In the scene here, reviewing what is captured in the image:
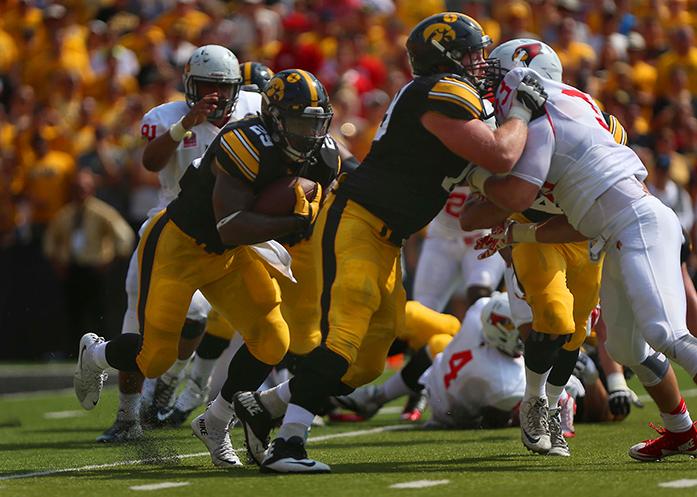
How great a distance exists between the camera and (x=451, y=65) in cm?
572

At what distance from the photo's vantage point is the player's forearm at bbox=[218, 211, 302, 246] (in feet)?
18.4

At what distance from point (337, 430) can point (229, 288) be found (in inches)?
73.7

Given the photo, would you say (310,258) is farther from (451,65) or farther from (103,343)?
(451,65)

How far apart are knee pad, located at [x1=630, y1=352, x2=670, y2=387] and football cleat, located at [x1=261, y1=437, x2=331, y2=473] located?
143 cm

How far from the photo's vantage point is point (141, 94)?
13820 mm

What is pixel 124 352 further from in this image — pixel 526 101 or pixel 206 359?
pixel 526 101

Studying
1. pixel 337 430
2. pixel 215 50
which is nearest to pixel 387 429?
pixel 337 430

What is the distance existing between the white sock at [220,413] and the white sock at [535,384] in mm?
1369

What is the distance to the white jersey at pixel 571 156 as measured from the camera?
5504 mm

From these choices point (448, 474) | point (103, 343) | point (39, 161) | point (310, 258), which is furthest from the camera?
point (39, 161)

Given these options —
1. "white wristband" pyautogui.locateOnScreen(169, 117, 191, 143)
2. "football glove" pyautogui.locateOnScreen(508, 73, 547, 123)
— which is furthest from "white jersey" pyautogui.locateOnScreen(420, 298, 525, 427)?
"football glove" pyautogui.locateOnScreen(508, 73, 547, 123)

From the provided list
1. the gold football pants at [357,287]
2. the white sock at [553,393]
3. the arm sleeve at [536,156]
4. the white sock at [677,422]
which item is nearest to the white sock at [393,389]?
the white sock at [553,393]

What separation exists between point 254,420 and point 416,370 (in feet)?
8.03

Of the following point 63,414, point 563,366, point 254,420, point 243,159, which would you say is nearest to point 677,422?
Result: point 563,366
